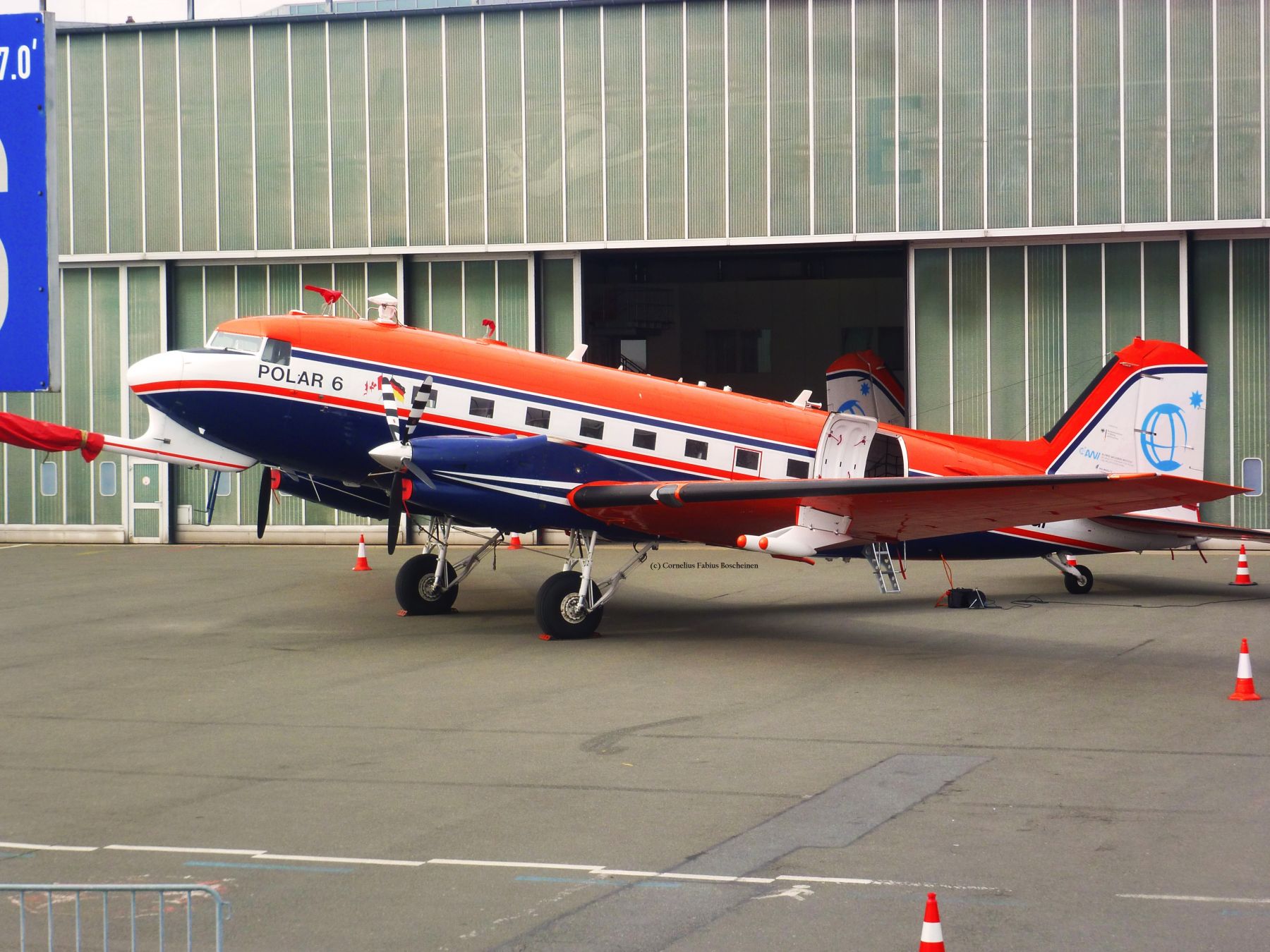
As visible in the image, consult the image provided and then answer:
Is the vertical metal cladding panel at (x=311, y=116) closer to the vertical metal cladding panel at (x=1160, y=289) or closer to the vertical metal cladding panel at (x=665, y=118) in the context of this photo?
the vertical metal cladding panel at (x=665, y=118)

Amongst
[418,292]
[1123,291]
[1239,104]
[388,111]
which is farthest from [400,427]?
[1239,104]

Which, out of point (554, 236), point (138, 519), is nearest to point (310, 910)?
point (554, 236)

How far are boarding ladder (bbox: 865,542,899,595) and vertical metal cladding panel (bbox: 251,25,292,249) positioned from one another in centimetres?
2204

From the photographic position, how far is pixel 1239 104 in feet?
103

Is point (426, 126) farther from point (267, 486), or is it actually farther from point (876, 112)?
point (267, 486)

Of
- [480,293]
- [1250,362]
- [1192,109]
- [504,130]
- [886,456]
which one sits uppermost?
[504,130]

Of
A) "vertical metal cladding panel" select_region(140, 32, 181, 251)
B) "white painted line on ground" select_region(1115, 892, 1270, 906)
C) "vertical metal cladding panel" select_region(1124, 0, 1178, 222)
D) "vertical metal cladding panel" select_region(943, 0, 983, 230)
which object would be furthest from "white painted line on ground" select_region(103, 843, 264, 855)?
"vertical metal cladding panel" select_region(140, 32, 181, 251)

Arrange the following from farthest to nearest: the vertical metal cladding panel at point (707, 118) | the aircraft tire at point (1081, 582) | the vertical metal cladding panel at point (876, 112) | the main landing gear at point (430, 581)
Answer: the vertical metal cladding panel at point (707, 118), the vertical metal cladding panel at point (876, 112), the aircraft tire at point (1081, 582), the main landing gear at point (430, 581)

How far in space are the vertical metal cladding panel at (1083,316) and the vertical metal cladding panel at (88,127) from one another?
2628cm

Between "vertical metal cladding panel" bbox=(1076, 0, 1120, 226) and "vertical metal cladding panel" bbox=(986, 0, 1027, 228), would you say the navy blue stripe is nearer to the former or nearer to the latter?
"vertical metal cladding panel" bbox=(986, 0, 1027, 228)

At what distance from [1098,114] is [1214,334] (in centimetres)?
626

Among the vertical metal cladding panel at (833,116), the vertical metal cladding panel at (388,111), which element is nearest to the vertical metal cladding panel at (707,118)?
the vertical metal cladding panel at (833,116)

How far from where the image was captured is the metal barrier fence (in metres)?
7.93

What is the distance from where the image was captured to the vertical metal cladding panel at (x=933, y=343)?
33594 mm
